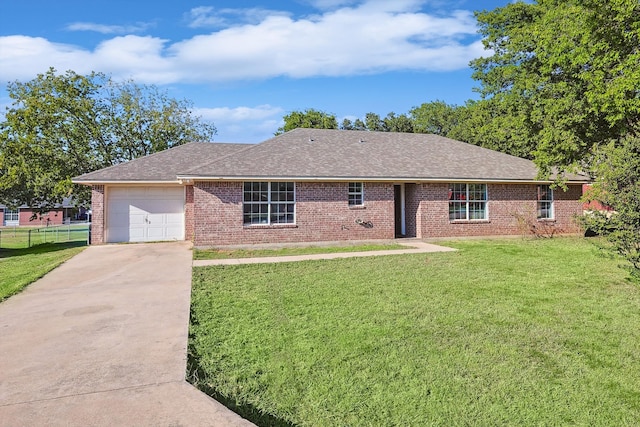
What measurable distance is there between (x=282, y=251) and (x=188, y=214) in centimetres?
559

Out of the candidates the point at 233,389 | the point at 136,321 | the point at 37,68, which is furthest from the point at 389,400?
the point at 37,68

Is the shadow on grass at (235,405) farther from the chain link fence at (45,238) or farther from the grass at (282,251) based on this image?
the chain link fence at (45,238)

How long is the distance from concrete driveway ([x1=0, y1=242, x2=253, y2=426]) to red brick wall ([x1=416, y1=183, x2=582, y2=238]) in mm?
11124

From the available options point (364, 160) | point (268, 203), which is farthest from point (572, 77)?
point (268, 203)

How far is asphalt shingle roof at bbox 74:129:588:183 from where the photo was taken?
1446cm

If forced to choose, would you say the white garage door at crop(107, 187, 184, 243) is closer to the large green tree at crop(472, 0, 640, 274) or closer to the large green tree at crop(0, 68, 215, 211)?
the large green tree at crop(0, 68, 215, 211)

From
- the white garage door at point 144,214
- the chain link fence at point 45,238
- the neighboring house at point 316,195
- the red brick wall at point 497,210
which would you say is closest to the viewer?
the neighboring house at point 316,195

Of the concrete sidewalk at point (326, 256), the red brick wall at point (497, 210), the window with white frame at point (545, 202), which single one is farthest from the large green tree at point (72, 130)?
the window with white frame at point (545, 202)

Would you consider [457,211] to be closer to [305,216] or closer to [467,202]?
[467,202]

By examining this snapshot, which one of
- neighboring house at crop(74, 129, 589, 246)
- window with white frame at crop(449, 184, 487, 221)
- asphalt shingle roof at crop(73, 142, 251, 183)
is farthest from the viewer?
window with white frame at crop(449, 184, 487, 221)

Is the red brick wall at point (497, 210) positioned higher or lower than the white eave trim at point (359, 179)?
lower

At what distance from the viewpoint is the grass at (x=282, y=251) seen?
12.0 metres

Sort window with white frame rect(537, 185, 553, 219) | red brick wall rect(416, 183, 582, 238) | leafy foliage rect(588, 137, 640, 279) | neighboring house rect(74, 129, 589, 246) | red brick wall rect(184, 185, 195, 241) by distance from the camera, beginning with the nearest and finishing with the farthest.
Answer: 1. leafy foliage rect(588, 137, 640, 279)
2. neighboring house rect(74, 129, 589, 246)
3. red brick wall rect(184, 185, 195, 241)
4. red brick wall rect(416, 183, 582, 238)
5. window with white frame rect(537, 185, 553, 219)

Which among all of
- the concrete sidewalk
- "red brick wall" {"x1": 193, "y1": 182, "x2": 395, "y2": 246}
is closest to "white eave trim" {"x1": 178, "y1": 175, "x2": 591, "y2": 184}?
"red brick wall" {"x1": 193, "y1": 182, "x2": 395, "y2": 246}
